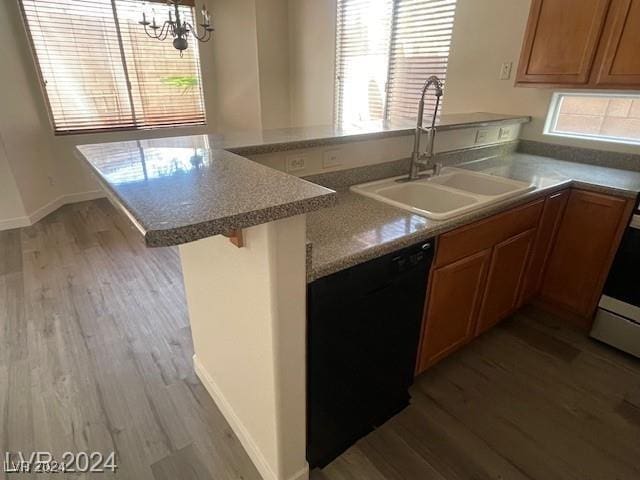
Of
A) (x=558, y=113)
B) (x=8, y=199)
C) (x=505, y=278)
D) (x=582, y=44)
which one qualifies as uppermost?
(x=582, y=44)

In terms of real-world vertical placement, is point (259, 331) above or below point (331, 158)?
below

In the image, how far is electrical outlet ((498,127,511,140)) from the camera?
264cm

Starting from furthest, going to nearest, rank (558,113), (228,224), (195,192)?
(558,113) < (195,192) < (228,224)

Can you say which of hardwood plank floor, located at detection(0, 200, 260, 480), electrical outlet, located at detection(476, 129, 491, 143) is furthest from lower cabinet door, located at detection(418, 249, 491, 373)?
electrical outlet, located at detection(476, 129, 491, 143)

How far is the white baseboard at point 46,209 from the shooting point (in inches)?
143

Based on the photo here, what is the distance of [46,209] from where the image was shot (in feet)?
13.2

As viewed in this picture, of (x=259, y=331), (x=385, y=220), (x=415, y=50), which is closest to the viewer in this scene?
(x=259, y=331)

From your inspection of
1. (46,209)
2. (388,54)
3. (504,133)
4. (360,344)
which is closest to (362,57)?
(388,54)

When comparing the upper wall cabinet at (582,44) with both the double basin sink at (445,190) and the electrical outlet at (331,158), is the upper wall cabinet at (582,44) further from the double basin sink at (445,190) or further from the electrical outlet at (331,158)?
the electrical outlet at (331,158)

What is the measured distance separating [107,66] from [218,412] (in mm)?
4381

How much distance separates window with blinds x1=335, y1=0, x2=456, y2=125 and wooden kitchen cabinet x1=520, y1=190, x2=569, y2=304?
1.56 m

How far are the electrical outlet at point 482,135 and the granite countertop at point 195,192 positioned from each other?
1864 mm

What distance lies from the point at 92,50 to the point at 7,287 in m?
2.96

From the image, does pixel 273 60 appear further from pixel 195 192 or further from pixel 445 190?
pixel 195 192
